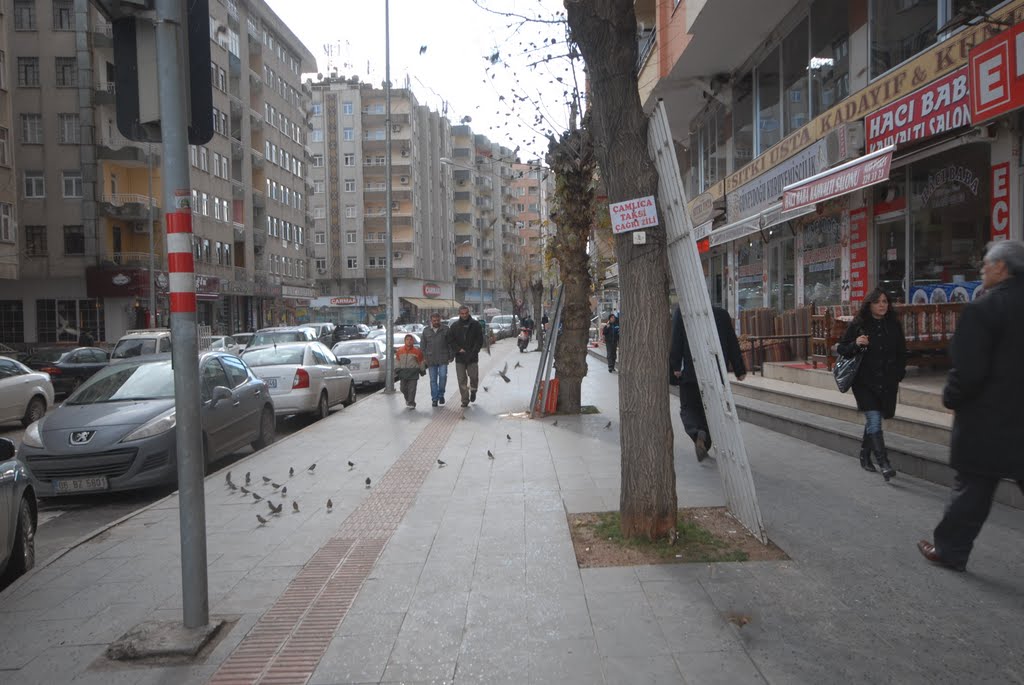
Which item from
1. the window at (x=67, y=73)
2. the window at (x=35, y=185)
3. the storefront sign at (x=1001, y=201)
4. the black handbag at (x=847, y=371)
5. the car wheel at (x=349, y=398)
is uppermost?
the window at (x=67, y=73)

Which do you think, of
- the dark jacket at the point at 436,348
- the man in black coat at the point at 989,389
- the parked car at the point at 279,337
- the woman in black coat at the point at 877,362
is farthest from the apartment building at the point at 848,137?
the parked car at the point at 279,337

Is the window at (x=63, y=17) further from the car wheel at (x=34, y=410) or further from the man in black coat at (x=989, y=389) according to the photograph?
the man in black coat at (x=989, y=389)

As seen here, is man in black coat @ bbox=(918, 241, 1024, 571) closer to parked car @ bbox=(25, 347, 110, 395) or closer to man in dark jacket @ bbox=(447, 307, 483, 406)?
man in dark jacket @ bbox=(447, 307, 483, 406)

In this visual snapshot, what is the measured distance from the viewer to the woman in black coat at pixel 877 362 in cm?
715

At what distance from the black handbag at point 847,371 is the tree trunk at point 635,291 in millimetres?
2705

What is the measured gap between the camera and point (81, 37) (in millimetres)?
38344

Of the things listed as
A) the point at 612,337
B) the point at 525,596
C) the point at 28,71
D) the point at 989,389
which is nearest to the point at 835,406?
the point at 989,389

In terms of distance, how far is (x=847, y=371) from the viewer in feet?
24.0

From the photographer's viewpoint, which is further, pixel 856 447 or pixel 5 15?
pixel 5 15

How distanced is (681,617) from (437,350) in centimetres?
1136

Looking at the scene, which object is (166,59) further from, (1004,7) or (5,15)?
(5,15)

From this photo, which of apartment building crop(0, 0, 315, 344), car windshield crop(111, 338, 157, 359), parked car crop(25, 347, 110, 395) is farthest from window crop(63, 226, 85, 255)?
car windshield crop(111, 338, 157, 359)

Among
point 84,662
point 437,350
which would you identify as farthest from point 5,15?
point 84,662

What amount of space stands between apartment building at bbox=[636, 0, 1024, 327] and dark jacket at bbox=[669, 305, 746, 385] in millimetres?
2531
